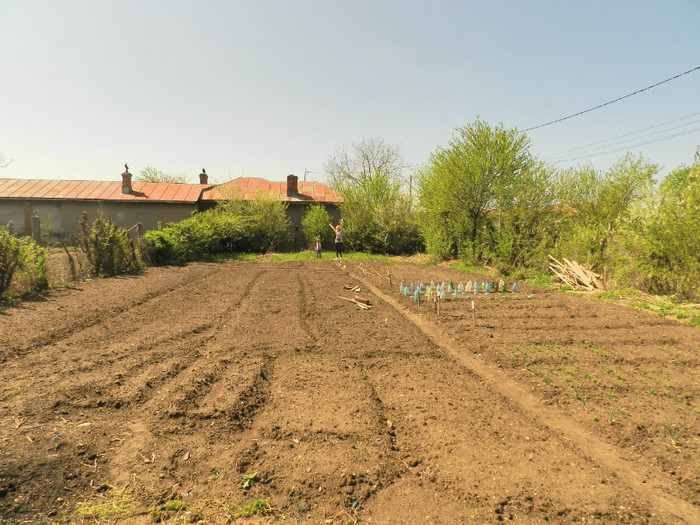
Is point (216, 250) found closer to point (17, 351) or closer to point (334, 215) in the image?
point (334, 215)

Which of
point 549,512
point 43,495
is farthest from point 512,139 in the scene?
point 43,495

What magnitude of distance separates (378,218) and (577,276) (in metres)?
13.5

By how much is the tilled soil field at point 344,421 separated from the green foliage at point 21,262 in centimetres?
188

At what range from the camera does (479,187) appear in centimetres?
Result: 1666

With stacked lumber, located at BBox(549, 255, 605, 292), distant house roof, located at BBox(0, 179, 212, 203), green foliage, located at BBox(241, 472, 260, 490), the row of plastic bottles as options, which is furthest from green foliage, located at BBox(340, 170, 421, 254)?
green foliage, located at BBox(241, 472, 260, 490)

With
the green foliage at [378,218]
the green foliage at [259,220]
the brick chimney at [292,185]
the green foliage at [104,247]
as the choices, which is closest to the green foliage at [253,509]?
the green foliage at [104,247]

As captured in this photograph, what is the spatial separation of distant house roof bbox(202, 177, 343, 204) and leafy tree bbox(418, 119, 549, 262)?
9736 millimetres

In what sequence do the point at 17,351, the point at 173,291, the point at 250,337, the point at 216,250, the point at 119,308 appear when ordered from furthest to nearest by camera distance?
the point at 216,250 < the point at 173,291 < the point at 119,308 < the point at 250,337 < the point at 17,351

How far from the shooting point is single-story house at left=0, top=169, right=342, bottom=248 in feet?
74.8

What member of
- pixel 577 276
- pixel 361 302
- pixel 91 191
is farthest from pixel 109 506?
pixel 91 191

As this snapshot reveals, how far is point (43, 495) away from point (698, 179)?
12.2 metres

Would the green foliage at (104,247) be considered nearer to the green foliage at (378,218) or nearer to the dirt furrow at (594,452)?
the dirt furrow at (594,452)

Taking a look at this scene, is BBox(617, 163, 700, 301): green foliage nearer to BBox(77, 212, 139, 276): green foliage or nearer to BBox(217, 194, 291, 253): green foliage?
BBox(77, 212, 139, 276): green foliage

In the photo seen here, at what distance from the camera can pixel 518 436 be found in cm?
348
